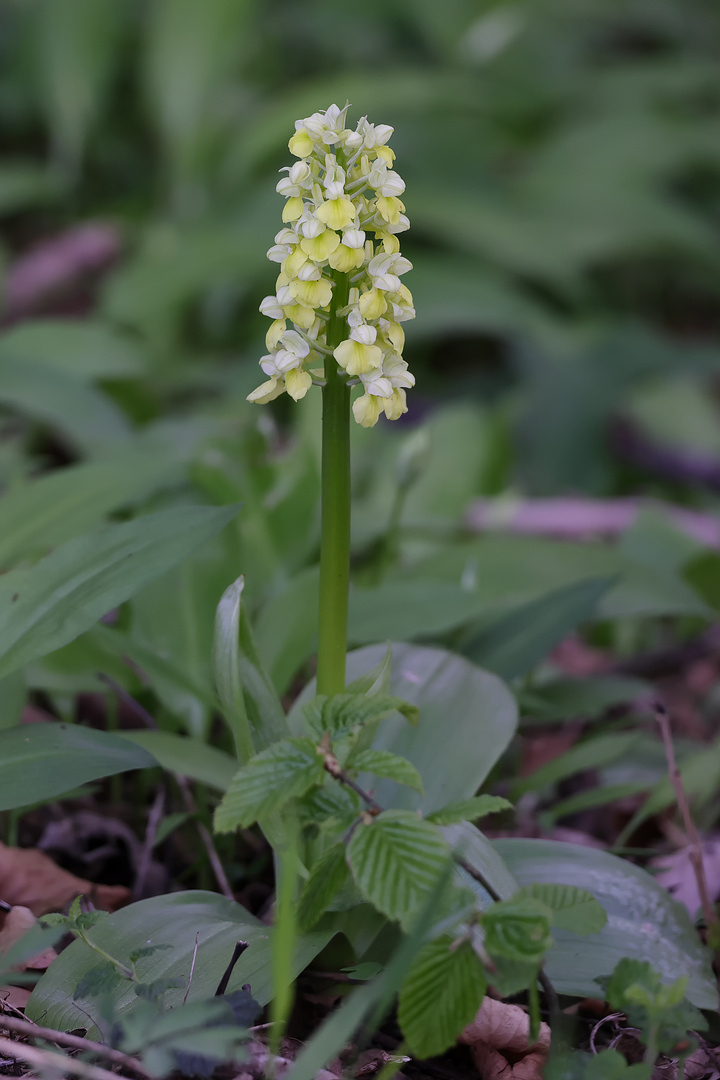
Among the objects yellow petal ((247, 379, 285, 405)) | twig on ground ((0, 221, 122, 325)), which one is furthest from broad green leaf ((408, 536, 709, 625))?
twig on ground ((0, 221, 122, 325))

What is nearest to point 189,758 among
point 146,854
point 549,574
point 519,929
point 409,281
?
point 146,854

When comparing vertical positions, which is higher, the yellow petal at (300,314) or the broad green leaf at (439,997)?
the yellow petal at (300,314)

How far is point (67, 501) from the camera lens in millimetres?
1336

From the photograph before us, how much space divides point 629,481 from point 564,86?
2.99 m

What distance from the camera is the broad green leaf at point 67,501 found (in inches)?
50.0

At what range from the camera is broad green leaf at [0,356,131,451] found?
183cm

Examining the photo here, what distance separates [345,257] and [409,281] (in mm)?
2624

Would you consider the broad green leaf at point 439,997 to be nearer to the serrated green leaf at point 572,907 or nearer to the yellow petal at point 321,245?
the serrated green leaf at point 572,907

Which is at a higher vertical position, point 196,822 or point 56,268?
point 56,268

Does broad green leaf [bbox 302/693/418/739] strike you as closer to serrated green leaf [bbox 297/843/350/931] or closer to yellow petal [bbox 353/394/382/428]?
serrated green leaf [bbox 297/843/350/931]

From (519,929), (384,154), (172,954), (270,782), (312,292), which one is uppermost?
(384,154)

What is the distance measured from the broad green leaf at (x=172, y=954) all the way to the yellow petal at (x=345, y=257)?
644mm

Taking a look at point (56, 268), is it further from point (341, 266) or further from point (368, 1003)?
point (368, 1003)

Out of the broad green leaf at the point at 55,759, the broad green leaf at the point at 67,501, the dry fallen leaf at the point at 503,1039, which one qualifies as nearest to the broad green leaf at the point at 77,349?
the broad green leaf at the point at 67,501
